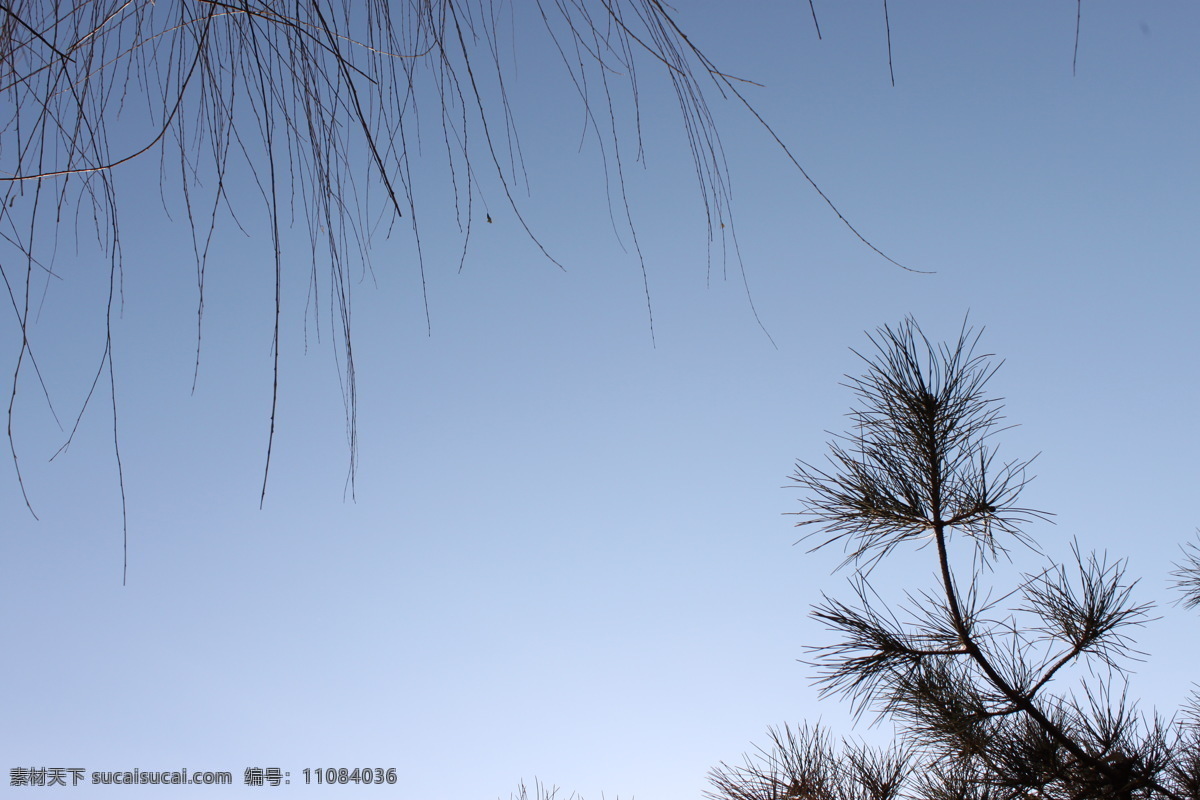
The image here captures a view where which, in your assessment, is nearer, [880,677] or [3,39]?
[3,39]

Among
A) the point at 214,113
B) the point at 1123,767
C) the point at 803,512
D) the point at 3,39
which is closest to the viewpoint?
the point at 3,39

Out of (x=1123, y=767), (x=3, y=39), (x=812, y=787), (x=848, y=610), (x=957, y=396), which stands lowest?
(x=812, y=787)

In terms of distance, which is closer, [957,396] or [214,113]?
[214,113]

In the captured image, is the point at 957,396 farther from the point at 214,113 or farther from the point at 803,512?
the point at 214,113

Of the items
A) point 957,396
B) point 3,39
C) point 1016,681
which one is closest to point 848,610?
point 1016,681

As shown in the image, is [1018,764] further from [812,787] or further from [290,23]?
[290,23]

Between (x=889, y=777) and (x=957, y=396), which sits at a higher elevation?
(x=957, y=396)

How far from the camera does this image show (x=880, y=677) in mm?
1395

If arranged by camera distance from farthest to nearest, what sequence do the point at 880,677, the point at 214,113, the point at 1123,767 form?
the point at 880,677, the point at 1123,767, the point at 214,113

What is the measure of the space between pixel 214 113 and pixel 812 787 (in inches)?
57.8

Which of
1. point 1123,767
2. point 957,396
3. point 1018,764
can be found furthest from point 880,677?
point 957,396

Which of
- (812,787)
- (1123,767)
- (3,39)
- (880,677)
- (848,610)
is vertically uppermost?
(3,39)

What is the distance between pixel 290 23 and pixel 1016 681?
1431 mm

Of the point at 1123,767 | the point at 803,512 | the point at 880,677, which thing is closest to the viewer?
the point at 1123,767
